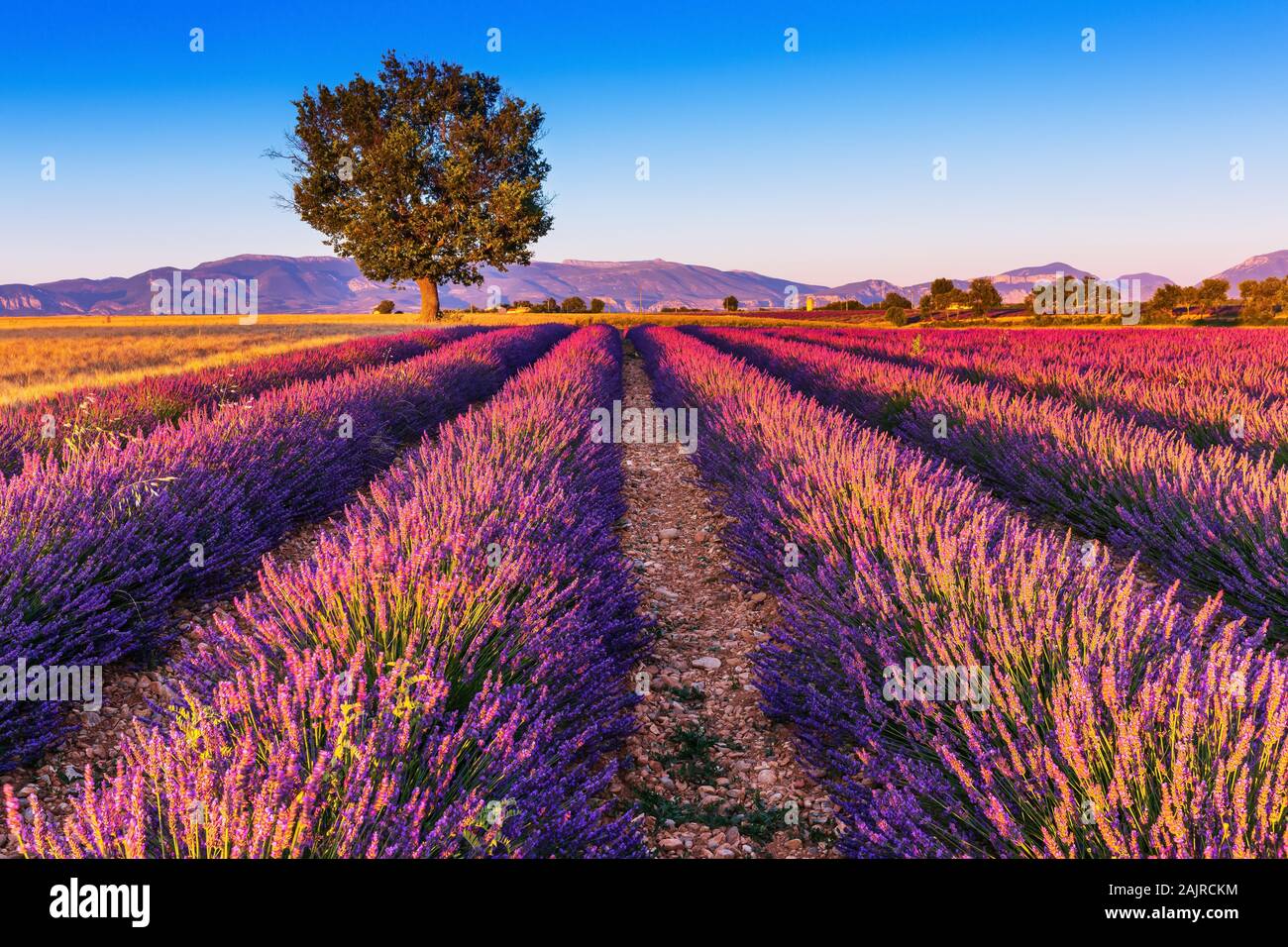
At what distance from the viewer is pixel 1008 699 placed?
5.98 ft

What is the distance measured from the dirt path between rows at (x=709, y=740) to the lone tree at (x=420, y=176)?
973 inches

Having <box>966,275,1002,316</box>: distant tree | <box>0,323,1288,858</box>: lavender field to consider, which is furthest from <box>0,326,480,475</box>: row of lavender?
<box>966,275,1002,316</box>: distant tree

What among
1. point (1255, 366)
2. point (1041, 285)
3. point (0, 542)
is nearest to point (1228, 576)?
point (0, 542)

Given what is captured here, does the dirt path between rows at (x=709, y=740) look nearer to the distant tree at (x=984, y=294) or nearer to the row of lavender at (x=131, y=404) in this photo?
the row of lavender at (x=131, y=404)

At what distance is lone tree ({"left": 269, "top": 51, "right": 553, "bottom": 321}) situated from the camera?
1040 inches

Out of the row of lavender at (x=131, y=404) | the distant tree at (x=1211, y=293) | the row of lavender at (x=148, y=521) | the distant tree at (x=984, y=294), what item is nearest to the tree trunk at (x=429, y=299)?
the row of lavender at (x=131, y=404)

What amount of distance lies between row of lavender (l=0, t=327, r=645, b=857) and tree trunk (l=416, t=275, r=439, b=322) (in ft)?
95.7

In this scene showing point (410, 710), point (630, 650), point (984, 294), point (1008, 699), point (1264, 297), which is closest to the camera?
point (410, 710)

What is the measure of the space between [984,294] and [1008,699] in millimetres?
78035

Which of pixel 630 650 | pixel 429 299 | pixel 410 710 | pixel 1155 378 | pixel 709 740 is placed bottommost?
pixel 709 740

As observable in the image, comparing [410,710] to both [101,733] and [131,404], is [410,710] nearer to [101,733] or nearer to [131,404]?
[101,733]

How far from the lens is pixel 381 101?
27.9 m

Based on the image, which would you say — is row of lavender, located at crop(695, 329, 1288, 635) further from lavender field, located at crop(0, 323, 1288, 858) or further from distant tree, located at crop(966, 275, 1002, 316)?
distant tree, located at crop(966, 275, 1002, 316)

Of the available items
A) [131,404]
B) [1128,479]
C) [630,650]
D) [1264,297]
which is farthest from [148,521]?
[1264,297]
